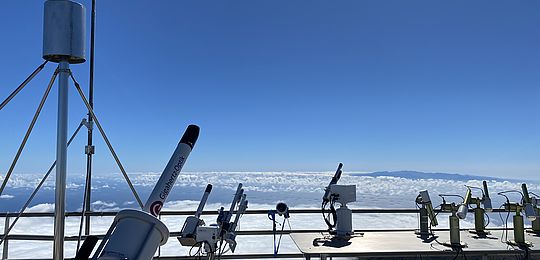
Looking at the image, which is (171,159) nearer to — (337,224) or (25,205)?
(25,205)

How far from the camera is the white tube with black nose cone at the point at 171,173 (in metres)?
1.35

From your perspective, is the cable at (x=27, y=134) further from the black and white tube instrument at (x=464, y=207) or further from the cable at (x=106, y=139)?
the black and white tube instrument at (x=464, y=207)

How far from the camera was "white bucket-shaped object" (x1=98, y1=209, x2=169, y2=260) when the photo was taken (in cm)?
114

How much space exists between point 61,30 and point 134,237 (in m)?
1.01

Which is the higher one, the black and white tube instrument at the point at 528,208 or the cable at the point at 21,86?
the cable at the point at 21,86

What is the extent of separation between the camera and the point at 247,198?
9.15 feet

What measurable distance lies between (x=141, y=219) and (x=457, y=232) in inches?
93.7

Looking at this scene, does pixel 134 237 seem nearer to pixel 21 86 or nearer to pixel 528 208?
pixel 21 86

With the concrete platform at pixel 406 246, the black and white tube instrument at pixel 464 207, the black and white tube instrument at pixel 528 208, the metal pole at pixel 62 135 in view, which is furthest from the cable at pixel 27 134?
the black and white tube instrument at pixel 528 208

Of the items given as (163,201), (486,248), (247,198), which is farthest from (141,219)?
(486,248)

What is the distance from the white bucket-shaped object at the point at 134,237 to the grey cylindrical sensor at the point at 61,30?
88 cm

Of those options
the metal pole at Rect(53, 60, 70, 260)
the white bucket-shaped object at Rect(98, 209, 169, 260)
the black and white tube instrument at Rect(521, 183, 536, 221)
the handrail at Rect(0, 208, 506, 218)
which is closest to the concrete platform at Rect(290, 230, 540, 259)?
the black and white tube instrument at Rect(521, 183, 536, 221)

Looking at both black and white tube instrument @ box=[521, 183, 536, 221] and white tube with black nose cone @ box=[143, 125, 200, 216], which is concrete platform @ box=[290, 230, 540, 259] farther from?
white tube with black nose cone @ box=[143, 125, 200, 216]

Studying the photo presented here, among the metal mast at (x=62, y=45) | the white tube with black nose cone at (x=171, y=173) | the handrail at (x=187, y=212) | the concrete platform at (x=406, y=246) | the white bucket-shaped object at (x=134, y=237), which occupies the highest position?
the metal mast at (x=62, y=45)
